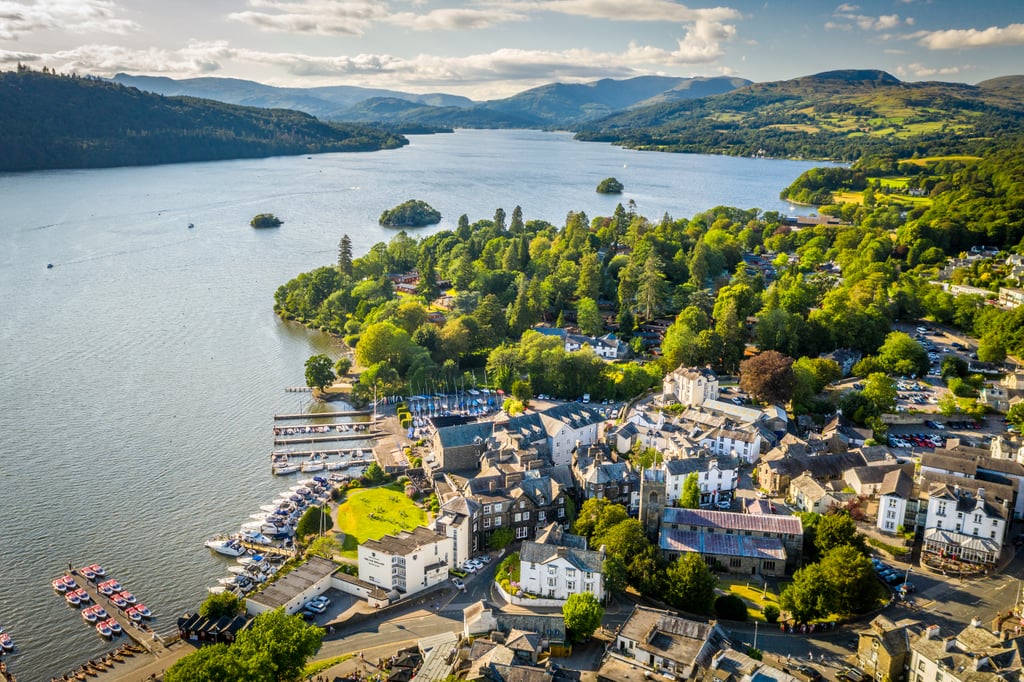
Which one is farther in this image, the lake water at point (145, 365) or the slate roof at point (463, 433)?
the slate roof at point (463, 433)

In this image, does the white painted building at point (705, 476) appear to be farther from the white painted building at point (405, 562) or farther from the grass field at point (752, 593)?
the white painted building at point (405, 562)

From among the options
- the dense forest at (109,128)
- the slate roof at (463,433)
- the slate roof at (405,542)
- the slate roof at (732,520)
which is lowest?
the slate roof at (405,542)

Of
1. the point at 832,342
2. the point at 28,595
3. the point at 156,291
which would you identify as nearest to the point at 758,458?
Result: the point at 832,342

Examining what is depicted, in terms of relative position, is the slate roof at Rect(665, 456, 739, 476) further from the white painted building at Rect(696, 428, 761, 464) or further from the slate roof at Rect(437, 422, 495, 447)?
the slate roof at Rect(437, 422, 495, 447)

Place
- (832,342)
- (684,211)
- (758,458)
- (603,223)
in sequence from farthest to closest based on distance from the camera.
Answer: (684,211) < (603,223) < (832,342) < (758,458)

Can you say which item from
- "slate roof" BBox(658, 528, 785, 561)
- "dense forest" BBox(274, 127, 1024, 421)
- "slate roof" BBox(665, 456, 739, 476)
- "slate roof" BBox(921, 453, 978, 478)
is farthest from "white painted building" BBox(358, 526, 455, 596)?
"slate roof" BBox(921, 453, 978, 478)

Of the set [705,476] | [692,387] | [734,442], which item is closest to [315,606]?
[705,476]

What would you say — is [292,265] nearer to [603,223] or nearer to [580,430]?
[603,223]

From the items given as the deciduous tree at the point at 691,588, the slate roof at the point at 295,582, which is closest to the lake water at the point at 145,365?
the slate roof at the point at 295,582
